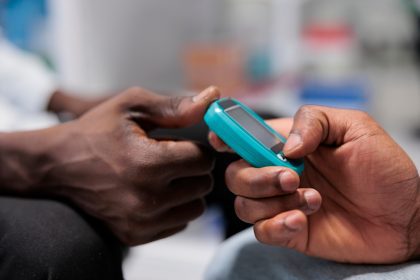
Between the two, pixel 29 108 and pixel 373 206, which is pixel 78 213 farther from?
pixel 29 108

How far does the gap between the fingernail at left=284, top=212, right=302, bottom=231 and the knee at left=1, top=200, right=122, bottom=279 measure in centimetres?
19

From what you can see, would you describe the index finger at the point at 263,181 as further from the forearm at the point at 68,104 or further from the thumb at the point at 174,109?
the forearm at the point at 68,104

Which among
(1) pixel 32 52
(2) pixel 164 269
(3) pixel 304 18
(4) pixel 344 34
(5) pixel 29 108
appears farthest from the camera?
(3) pixel 304 18

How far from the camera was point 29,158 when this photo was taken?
557 millimetres

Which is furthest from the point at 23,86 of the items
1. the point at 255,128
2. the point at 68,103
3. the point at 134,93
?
the point at 255,128

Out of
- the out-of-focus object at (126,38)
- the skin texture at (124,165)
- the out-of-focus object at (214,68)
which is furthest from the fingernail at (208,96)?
the out-of-focus object at (214,68)

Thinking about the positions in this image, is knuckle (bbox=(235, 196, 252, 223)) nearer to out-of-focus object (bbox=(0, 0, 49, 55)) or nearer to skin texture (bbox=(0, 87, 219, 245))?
skin texture (bbox=(0, 87, 219, 245))

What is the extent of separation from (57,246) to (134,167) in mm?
105

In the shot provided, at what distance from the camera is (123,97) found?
53 centimetres

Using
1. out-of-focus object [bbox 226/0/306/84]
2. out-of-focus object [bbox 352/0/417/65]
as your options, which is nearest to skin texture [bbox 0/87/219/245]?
out-of-focus object [bbox 226/0/306/84]

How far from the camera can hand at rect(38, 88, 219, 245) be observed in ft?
1.63

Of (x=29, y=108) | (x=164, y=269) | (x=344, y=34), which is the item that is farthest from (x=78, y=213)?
(x=344, y=34)

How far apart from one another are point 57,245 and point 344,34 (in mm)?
1452

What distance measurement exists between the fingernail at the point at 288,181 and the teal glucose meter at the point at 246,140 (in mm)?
24
